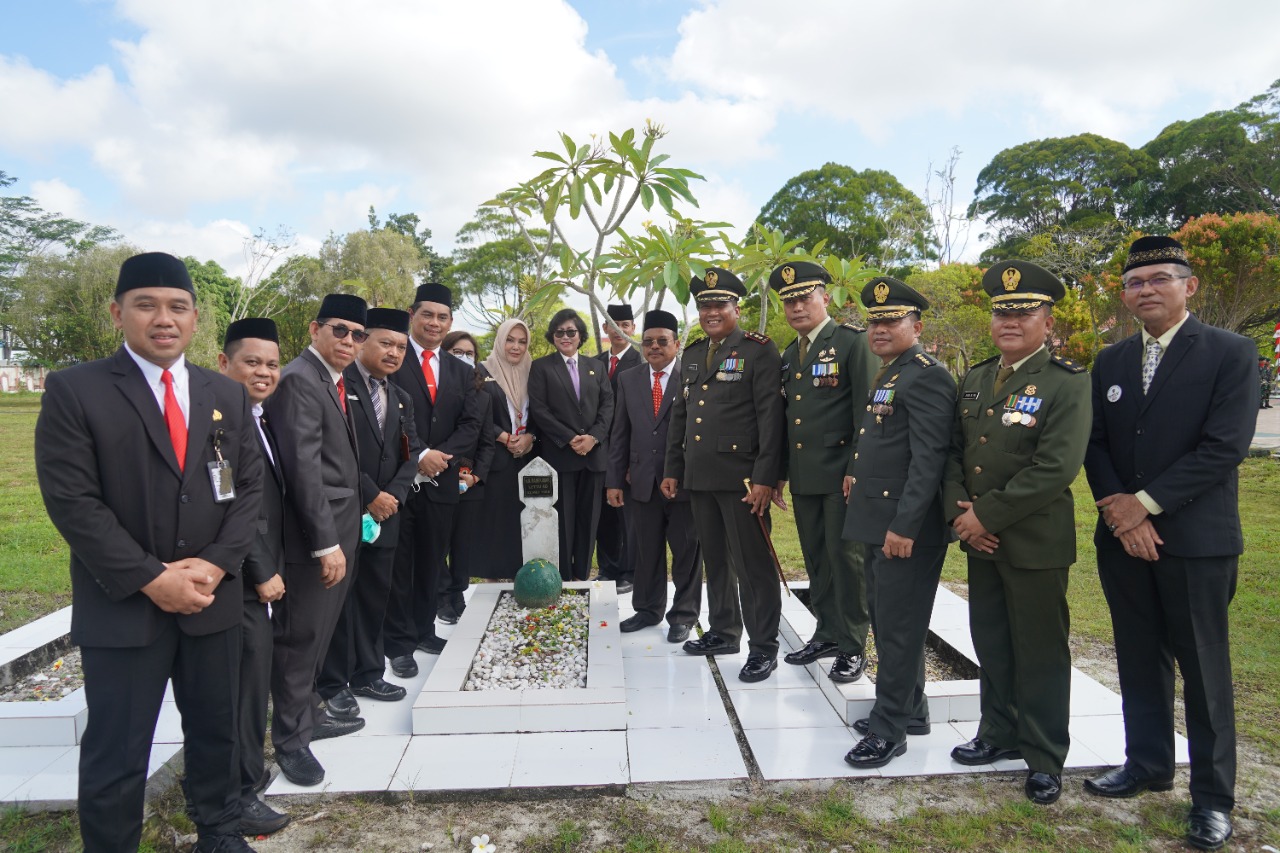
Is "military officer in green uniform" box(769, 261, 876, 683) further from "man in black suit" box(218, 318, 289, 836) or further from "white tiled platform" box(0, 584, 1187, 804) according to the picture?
"man in black suit" box(218, 318, 289, 836)

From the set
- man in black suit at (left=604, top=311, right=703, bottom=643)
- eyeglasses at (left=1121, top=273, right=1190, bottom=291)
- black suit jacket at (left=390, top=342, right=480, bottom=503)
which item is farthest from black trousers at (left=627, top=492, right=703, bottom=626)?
eyeglasses at (left=1121, top=273, right=1190, bottom=291)

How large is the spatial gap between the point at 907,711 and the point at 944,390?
1360 millimetres

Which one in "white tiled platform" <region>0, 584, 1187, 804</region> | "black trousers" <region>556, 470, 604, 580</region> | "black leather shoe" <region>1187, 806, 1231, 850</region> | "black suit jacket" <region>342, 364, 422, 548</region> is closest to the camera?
"black leather shoe" <region>1187, 806, 1231, 850</region>

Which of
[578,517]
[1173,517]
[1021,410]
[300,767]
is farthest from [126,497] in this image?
[578,517]

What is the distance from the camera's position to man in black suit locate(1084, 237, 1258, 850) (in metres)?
2.74

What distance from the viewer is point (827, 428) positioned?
3.91 m

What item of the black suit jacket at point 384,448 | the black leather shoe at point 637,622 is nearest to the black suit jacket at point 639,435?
the black leather shoe at point 637,622

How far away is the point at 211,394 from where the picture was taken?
248cm

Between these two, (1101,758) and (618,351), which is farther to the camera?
(618,351)

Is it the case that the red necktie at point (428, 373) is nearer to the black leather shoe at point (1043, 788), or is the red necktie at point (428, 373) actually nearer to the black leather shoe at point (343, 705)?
the black leather shoe at point (343, 705)

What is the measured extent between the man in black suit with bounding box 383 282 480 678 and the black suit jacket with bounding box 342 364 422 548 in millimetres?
242

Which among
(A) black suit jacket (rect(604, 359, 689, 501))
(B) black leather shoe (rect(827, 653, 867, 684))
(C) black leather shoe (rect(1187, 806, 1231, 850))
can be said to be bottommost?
(C) black leather shoe (rect(1187, 806, 1231, 850))

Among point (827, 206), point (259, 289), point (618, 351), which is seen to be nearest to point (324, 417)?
point (618, 351)

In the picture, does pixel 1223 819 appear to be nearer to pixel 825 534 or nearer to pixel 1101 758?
pixel 1101 758
